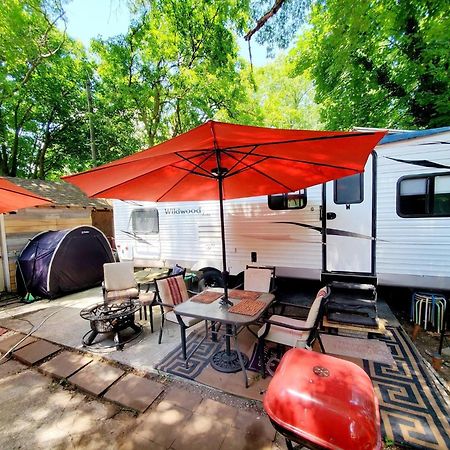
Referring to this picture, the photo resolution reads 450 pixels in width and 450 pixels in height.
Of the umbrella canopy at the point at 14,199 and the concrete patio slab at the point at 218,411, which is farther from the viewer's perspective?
the umbrella canopy at the point at 14,199

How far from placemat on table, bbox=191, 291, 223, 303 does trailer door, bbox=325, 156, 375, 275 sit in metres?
2.15

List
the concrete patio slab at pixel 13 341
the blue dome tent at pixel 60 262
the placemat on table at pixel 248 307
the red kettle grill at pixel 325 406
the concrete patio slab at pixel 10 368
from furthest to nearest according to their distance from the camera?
the blue dome tent at pixel 60 262 < the concrete patio slab at pixel 13 341 < the concrete patio slab at pixel 10 368 < the placemat on table at pixel 248 307 < the red kettle grill at pixel 325 406

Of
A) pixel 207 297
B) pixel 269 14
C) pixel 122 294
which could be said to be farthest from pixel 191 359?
pixel 269 14

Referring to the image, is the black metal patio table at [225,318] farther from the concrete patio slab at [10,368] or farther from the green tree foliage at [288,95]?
the green tree foliage at [288,95]

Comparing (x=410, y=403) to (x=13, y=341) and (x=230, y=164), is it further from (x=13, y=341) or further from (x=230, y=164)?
(x=13, y=341)

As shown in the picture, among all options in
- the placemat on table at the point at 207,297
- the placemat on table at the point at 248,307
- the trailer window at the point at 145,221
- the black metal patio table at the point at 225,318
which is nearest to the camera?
the black metal patio table at the point at 225,318

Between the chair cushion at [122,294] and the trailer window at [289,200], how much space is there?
3155 millimetres

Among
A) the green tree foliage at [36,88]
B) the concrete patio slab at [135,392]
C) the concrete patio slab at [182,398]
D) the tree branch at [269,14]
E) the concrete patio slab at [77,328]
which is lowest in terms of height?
the concrete patio slab at [77,328]

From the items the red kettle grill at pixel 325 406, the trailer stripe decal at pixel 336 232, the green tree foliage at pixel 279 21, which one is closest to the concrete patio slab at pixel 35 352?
the red kettle grill at pixel 325 406

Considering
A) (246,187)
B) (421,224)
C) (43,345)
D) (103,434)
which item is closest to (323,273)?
(421,224)

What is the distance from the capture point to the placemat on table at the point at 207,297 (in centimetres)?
310

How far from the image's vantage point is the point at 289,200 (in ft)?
14.5

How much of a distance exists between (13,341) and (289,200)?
527 cm

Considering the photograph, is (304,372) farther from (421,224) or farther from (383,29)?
(383,29)
